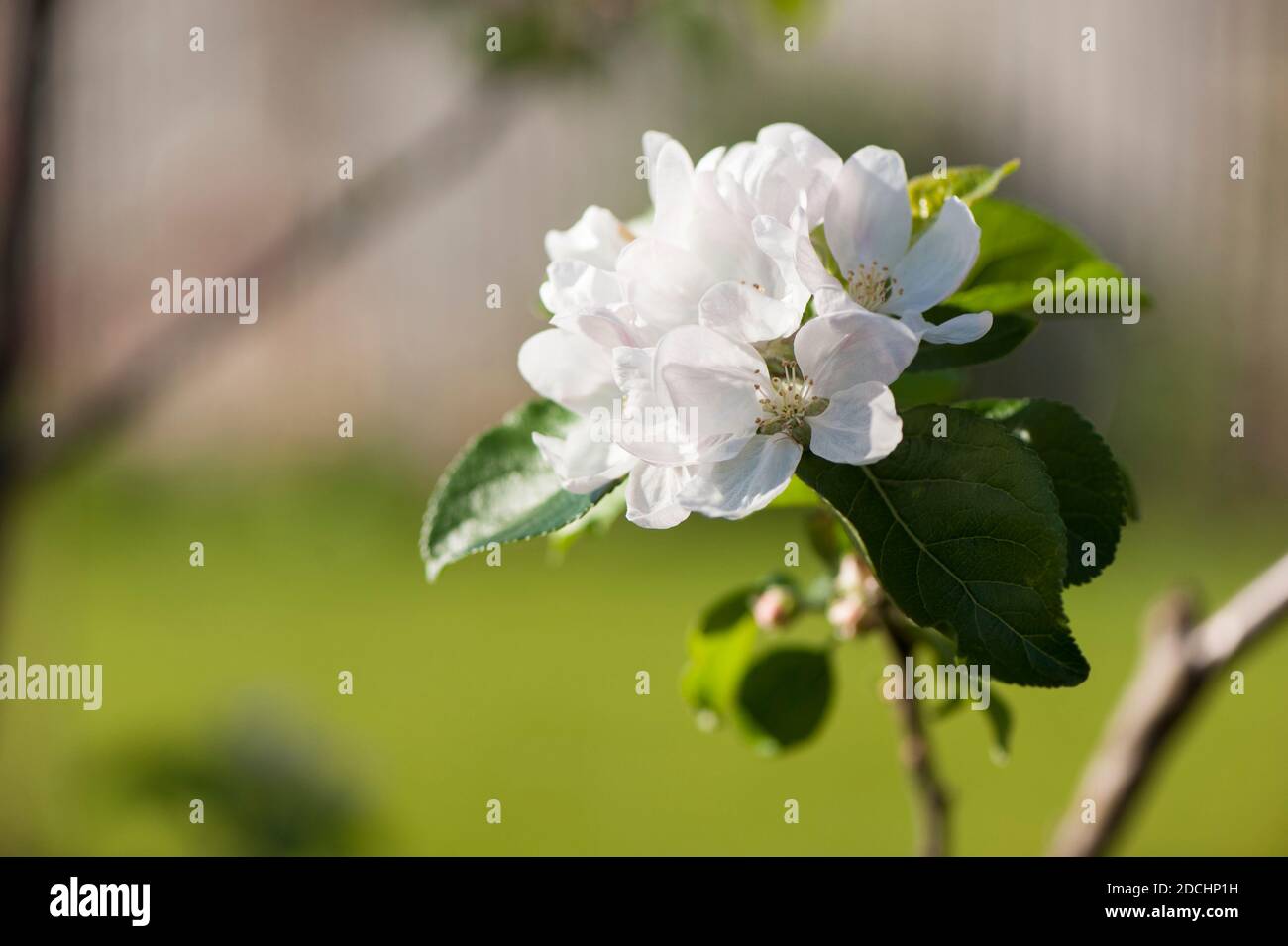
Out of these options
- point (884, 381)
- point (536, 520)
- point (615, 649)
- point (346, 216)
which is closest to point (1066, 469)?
point (884, 381)

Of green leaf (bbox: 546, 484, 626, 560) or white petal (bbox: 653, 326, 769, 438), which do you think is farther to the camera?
green leaf (bbox: 546, 484, 626, 560)

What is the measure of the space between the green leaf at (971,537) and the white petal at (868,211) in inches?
3.4

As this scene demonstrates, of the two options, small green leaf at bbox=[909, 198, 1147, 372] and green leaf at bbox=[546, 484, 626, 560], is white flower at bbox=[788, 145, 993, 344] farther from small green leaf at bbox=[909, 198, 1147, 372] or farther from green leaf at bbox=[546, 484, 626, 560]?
green leaf at bbox=[546, 484, 626, 560]

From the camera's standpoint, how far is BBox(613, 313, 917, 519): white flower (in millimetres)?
522

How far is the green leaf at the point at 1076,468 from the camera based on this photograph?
615 millimetres

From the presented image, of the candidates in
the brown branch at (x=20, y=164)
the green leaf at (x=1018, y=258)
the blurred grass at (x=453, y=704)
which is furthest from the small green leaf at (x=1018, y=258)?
the blurred grass at (x=453, y=704)

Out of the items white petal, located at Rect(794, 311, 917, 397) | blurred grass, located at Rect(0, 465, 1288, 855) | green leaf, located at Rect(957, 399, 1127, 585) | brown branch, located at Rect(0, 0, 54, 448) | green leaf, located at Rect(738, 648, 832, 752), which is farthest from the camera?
blurred grass, located at Rect(0, 465, 1288, 855)

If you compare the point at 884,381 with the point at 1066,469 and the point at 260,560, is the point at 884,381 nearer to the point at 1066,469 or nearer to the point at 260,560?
the point at 1066,469

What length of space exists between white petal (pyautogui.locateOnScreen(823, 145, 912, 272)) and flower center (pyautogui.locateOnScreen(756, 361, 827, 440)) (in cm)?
7

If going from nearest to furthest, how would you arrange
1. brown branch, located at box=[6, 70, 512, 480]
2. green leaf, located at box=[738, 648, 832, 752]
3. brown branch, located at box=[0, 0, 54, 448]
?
green leaf, located at box=[738, 648, 832, 752] → brown branch, located at box=[0, 0, 54, 448] → brown branch, located at box=[6, 70, 512, 480]

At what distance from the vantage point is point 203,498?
192 inches

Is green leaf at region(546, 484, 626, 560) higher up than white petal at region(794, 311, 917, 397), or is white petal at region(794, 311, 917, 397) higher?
white petal at region(794, 311, 917, 397)

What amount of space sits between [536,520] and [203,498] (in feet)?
15.0

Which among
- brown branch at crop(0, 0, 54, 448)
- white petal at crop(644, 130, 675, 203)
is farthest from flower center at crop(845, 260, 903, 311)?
brown branch at crop(0, 0, 54, 448)
